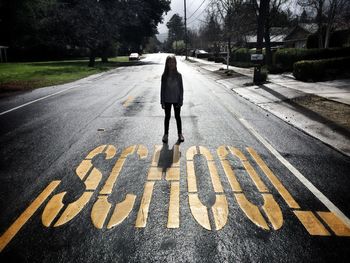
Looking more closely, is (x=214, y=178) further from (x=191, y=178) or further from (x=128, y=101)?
(x=128, y=101)

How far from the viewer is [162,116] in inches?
363

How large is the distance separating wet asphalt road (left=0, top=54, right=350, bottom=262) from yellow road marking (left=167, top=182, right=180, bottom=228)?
5 centimetres

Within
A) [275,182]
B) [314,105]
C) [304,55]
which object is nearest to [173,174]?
[275,182]

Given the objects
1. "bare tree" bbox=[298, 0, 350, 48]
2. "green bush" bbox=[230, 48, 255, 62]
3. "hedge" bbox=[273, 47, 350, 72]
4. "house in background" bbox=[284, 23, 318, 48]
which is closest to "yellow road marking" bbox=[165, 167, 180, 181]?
"hedge" bbox=[273, 47, 350, 72]

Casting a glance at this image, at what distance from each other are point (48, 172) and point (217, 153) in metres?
3.03

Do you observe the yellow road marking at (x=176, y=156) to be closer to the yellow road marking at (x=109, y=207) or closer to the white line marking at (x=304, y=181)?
the yellow road marking at (x=109, y=207)

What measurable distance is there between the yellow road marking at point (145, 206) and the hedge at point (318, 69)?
15381mm

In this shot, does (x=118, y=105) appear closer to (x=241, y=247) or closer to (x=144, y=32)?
(x=241, y=247)

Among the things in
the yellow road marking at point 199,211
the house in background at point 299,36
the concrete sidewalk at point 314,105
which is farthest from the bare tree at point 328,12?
the yellow road marking at point 199,211

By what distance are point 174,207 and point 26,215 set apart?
181cm

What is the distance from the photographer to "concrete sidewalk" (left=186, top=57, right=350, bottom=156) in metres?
7.33

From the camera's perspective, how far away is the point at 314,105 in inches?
415

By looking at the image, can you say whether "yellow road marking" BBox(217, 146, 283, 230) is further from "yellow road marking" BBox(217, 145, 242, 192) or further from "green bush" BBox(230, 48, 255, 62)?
"green bush" BBox(230, 48, 255, 62)

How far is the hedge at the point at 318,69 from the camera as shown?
1703cm
